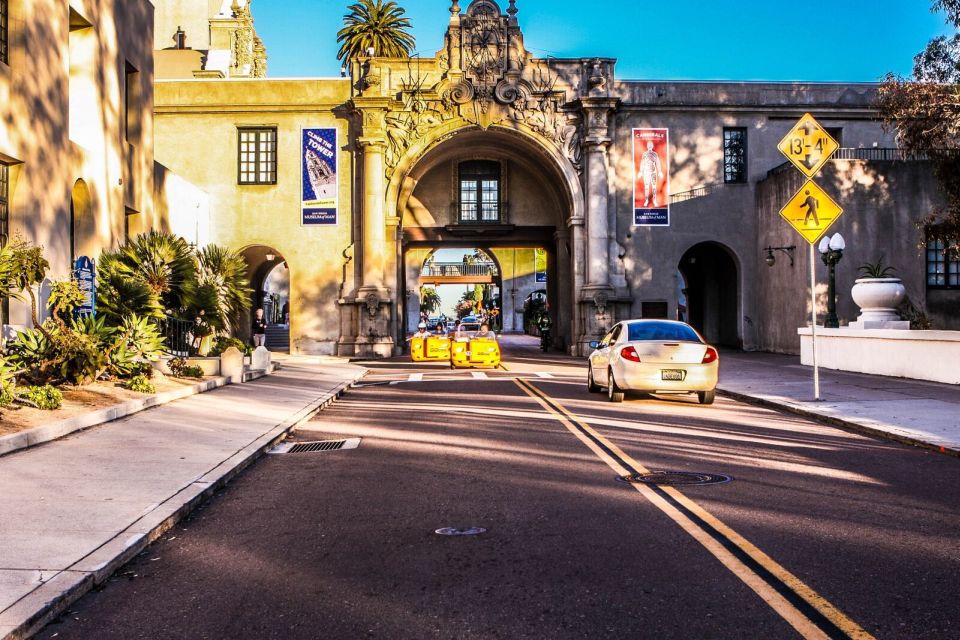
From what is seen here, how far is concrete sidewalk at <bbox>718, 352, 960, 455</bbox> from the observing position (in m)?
11.3

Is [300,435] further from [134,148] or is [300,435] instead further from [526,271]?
[526,271]

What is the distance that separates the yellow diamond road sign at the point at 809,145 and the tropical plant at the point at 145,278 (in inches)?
478

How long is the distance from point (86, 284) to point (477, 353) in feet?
45.2

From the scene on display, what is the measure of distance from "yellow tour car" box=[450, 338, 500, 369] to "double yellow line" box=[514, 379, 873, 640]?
1910cm

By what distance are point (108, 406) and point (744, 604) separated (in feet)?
35.5

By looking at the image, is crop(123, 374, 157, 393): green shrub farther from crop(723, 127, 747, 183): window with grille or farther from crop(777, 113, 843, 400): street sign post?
crop(723, 127, 747, 183): window with grille

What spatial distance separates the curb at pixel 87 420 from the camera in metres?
9.67

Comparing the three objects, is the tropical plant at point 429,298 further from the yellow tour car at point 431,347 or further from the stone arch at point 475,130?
the yellow tour car at point 431,347

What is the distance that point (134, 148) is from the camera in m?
23.3

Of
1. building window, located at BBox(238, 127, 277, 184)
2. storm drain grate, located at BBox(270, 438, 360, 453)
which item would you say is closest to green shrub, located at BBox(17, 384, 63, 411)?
storm drain grate, located at BBox(270, 438, 360, 453)

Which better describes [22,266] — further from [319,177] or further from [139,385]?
[319,177]

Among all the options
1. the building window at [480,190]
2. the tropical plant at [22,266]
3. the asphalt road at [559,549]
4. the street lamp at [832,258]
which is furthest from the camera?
the building window at [480,190]

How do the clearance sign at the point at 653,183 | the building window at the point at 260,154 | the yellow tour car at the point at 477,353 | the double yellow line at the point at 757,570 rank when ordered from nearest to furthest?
the double yellow line at the point at 757,570
the yellow tour car at the point at 477,353
the clearance sign at the point at 653,183
the building window at the point at 260,154

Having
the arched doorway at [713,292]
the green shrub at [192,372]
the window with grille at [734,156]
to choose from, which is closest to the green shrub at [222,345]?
the green shrub at [192,372]
